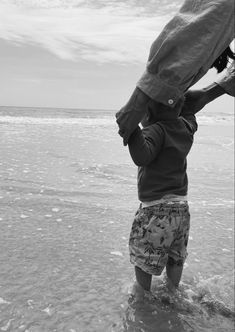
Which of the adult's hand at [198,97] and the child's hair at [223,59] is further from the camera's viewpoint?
the adult's hand at [198,97]

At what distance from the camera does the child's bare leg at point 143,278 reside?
2.64m

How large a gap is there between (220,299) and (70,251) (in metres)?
1.24

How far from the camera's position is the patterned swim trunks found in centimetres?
253

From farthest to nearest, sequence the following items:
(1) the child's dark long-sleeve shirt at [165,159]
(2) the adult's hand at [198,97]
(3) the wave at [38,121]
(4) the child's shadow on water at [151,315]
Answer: (3) the wave at [38,121] < (2) the adult's hand at [198,97] < (4) the child's shadow on water at [151,315] < (1) the child's dark long-sleeve shirt at [165,159]

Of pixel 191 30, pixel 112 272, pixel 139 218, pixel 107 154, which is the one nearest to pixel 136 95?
pixel 191 30

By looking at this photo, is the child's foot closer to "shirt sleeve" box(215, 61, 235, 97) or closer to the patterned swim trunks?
the patterned swim trunks

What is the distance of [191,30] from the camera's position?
1598mm

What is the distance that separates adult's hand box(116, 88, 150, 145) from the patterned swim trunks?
82 cm

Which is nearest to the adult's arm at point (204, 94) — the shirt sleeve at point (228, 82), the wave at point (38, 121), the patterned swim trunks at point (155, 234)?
the shirt sleeve at point (228, 82)

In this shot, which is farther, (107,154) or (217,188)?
(107,154)

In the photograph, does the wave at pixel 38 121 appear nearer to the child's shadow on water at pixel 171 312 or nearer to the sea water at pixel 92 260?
the sea water at pixel 92 260

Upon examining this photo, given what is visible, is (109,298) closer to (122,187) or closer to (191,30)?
(191,30)

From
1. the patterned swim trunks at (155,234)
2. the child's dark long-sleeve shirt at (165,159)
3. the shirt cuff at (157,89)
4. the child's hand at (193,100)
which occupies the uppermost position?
the shirt cuff at (157,89)

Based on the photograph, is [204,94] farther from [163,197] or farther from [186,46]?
[186,46]
